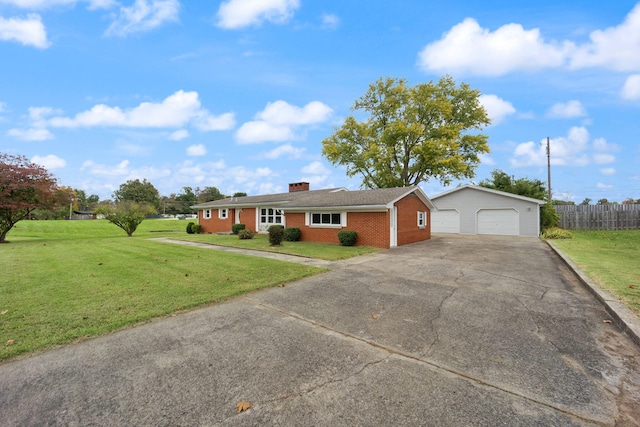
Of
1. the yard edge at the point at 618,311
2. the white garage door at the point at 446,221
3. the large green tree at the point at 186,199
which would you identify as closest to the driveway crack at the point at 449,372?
the yard edge at the point at 618,311

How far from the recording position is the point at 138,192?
239 feet

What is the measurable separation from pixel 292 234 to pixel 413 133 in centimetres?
1811

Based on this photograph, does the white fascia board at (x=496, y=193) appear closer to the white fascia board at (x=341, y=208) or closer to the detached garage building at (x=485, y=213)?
the detached garage building at (x=485, y=213)

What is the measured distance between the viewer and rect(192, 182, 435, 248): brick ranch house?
1396 cm

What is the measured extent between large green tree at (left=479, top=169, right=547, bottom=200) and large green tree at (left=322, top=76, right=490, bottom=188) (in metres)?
2.44

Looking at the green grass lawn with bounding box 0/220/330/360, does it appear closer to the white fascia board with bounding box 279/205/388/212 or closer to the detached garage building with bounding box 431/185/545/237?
the white fascia board with bounding box 279/205/388/212

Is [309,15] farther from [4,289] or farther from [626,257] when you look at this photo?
[626,257]

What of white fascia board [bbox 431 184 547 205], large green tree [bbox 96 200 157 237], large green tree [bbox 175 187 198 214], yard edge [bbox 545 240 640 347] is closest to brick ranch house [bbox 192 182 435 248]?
white fascia board [bbox 431 184 547 205]

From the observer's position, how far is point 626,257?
390 inches

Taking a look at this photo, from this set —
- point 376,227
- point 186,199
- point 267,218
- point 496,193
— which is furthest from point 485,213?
point 186,199

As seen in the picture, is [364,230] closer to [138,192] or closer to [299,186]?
[299,186]

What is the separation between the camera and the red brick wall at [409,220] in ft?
50.7

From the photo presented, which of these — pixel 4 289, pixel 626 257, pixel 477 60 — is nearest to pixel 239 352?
pixel 4 289

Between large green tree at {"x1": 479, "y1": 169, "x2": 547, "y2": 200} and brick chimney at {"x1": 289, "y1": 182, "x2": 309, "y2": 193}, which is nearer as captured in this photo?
large green tree at {"x1": 479, "y1": 169, "x2": 547, "y2": 200}
